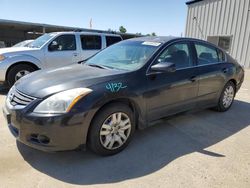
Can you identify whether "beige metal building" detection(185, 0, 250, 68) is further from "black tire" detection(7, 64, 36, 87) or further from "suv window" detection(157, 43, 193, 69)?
"black tire" detection(7, 64, 36, 87)

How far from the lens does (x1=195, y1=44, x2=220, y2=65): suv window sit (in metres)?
4.05

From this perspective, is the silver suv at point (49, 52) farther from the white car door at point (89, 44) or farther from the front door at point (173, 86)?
the front door at point (173, 86)

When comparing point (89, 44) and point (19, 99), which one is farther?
→ point (89, 44)

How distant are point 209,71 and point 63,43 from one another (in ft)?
15.5

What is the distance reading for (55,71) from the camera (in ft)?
10.8

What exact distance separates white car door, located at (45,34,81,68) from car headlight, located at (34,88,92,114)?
446 centimetres

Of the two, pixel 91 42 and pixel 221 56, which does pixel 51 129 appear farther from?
pixel 91 42

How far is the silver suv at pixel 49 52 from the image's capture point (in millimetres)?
5998

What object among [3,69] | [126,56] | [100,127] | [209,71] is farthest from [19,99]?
[3,69]

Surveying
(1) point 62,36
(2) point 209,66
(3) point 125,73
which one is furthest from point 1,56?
(2) point 209,66

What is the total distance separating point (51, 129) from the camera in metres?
2.41

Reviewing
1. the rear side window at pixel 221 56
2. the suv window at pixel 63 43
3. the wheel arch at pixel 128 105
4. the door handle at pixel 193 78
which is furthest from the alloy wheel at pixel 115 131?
the suv window at pixel 63 43

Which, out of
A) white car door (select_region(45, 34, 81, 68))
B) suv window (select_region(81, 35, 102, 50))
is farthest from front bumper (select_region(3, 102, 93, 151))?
suv window (select_region(81, 35, 102, 50))

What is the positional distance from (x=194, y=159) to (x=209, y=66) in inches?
77.5
